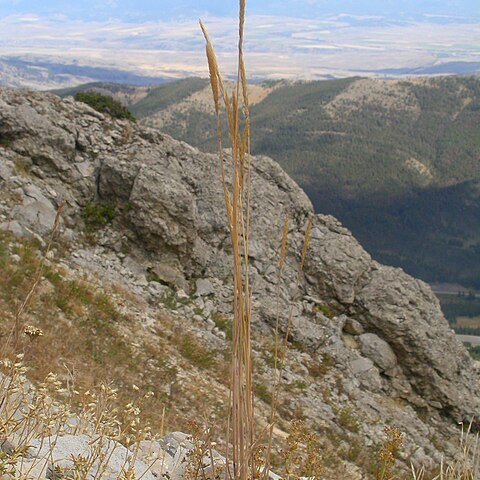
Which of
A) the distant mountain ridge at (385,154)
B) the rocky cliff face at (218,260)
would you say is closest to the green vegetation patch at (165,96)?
the distant mountain ridge at (385,154)

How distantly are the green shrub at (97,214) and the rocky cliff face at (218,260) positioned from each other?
0.14m

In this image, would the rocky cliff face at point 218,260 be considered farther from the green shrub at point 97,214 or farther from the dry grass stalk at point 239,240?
the dry grass stalk at point 239,240

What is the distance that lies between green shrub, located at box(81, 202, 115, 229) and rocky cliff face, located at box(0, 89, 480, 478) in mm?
140

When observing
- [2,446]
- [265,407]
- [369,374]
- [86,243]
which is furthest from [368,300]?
[2,446]

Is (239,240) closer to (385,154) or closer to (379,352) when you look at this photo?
(379,352)

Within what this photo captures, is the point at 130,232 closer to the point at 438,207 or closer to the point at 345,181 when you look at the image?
the point at 345,181

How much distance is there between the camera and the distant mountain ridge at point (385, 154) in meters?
146

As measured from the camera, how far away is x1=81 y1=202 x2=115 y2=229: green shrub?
44.8ft

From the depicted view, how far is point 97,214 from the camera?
13.7m

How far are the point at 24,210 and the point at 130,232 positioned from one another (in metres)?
2.54

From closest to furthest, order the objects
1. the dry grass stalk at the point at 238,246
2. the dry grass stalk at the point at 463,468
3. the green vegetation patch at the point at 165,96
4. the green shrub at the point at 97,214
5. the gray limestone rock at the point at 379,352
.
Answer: the dry grass stalk at the point at 238,246, the dry grass stalk at the point at 463,468, the green shrub at the point at 97,214, the gray limestone rock at the point at 379,352, the green vegetation patch at the point at 165,96

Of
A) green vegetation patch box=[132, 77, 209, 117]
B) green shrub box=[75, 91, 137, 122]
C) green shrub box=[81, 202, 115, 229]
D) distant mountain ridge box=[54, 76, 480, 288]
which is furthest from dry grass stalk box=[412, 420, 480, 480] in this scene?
green vegetation patch box=[132, 77, 209, 117]

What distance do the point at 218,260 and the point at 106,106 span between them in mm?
6138

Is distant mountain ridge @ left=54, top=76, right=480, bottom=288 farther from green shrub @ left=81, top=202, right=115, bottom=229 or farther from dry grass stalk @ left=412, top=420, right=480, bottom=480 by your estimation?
dry grass stalk @ left=412, top=420, right=480, bottom=480
